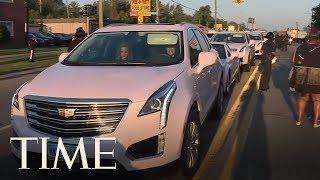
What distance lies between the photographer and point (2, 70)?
20.2 metres

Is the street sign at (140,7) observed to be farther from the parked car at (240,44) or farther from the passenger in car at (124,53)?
the passenger in car at (124,53)

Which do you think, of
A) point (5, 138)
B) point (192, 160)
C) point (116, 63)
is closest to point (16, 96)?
point (116, 63)

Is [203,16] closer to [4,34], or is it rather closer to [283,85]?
[4,34]

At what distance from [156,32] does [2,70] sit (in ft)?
48.6

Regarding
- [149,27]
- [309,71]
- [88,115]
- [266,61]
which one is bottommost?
[266,61]

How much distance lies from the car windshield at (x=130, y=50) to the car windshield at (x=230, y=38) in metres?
14.1

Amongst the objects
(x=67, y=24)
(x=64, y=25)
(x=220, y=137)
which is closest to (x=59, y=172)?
(x=220, y=137)

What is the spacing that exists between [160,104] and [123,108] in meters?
0.38

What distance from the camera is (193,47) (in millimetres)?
6922

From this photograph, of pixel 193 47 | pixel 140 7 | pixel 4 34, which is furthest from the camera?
pixel 4 34

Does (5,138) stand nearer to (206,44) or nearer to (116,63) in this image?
(116,63)

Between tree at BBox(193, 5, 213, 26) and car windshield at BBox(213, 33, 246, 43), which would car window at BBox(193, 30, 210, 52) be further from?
tree at BBox(193, 5, 213, 26)

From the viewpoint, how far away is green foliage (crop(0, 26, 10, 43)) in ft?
141

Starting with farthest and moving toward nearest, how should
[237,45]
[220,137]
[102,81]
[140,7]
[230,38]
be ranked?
[140,7] → [230,38] → [237,45] → [220,137] → [102,81]
